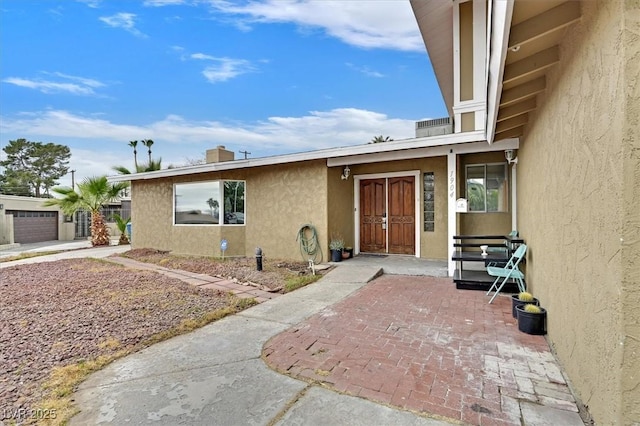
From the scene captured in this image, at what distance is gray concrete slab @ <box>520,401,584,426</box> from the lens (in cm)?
215

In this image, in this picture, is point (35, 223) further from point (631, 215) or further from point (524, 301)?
point (631, 215)

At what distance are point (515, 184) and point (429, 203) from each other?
2011mm

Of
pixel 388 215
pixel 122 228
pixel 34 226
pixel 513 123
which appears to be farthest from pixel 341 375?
pixel 34 226

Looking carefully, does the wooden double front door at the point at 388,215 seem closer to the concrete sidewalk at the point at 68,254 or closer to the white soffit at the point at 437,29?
the white soffit at the point at 437,29

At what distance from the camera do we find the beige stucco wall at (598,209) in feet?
5.44

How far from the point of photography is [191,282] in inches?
267

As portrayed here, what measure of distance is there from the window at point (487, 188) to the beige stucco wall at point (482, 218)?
0.10 meters

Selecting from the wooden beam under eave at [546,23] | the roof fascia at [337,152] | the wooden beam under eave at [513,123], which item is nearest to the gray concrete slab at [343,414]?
the wooden beam under eave at [546,23]

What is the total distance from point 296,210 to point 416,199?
3260mm

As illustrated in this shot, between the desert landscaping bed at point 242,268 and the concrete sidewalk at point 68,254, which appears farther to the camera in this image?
the concrete sidewalk at point 68,254

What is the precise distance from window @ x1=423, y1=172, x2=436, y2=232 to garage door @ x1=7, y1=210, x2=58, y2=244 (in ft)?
68.4

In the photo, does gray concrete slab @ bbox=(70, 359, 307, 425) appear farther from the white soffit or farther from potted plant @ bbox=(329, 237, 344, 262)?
the white soffit

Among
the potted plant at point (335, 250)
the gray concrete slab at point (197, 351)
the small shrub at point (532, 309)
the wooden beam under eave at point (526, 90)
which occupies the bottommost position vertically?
the gray concrete slab at point (197, 351)

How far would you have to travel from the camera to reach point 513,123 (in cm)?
513
